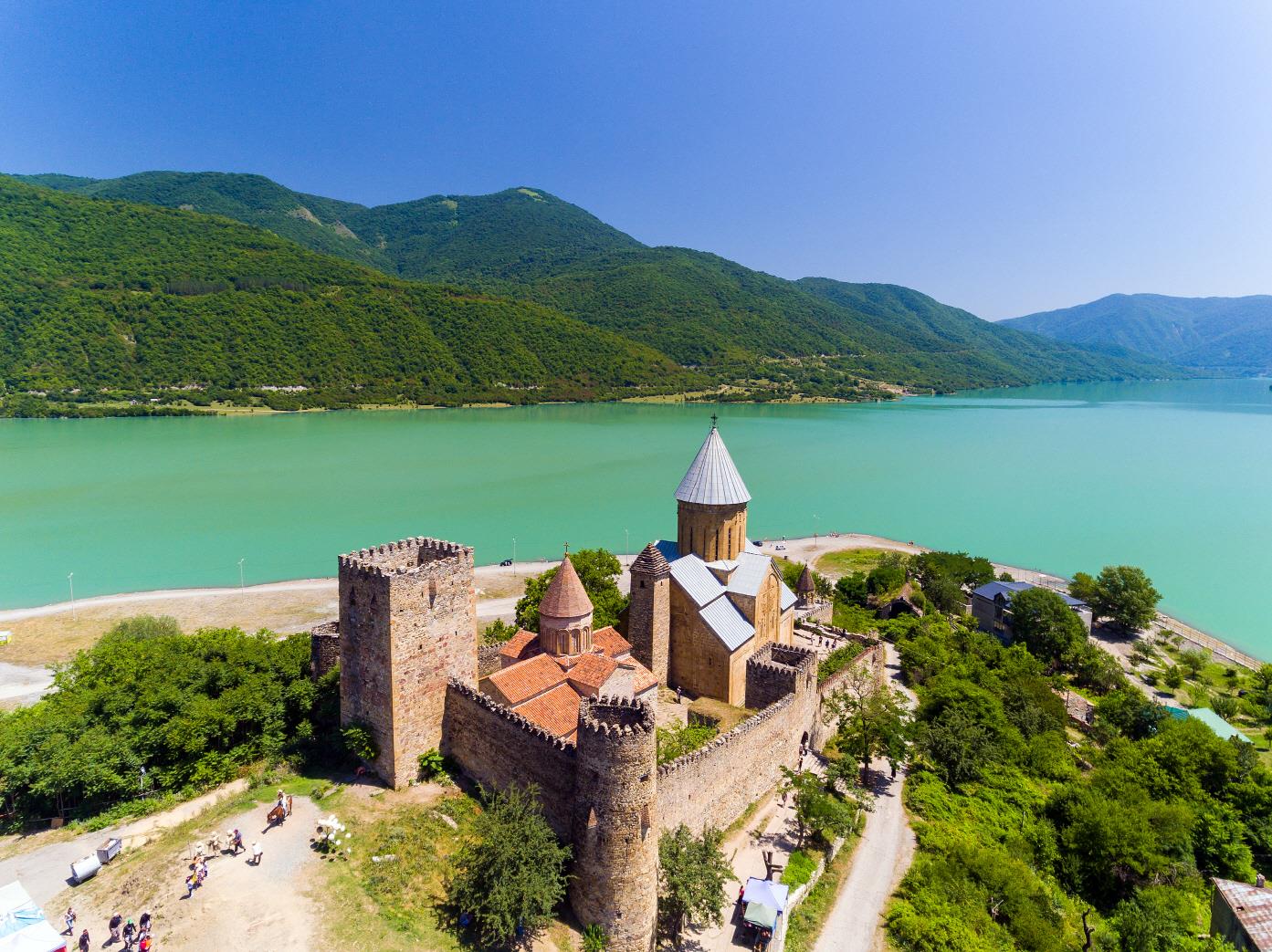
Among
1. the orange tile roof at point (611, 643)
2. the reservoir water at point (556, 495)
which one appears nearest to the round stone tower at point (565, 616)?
the orange tile roof at point (611, 643)

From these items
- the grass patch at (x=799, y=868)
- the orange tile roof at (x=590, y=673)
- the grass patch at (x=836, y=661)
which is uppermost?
the orange tile roof at (x=590, y=673)

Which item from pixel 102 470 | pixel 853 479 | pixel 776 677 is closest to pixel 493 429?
pixel 102 470

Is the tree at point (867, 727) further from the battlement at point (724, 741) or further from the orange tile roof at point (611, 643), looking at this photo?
the orange tile roof at point (611, 643)

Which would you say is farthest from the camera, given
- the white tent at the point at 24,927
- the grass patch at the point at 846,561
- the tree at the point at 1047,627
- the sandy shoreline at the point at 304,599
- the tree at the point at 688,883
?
the grass patch at the point at 846,561

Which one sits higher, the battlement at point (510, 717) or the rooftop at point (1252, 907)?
the battlement at point (510, 717)

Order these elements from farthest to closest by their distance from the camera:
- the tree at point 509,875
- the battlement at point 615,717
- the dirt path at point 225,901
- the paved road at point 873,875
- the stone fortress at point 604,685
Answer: the paved road at point 873,875, the stone fortress at point 604,685, the battlement at point 615,717, the tree at point 509,875, the dirt path at point 225,901

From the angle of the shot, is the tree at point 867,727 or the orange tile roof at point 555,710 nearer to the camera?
the orange tile roof at point 555,710
